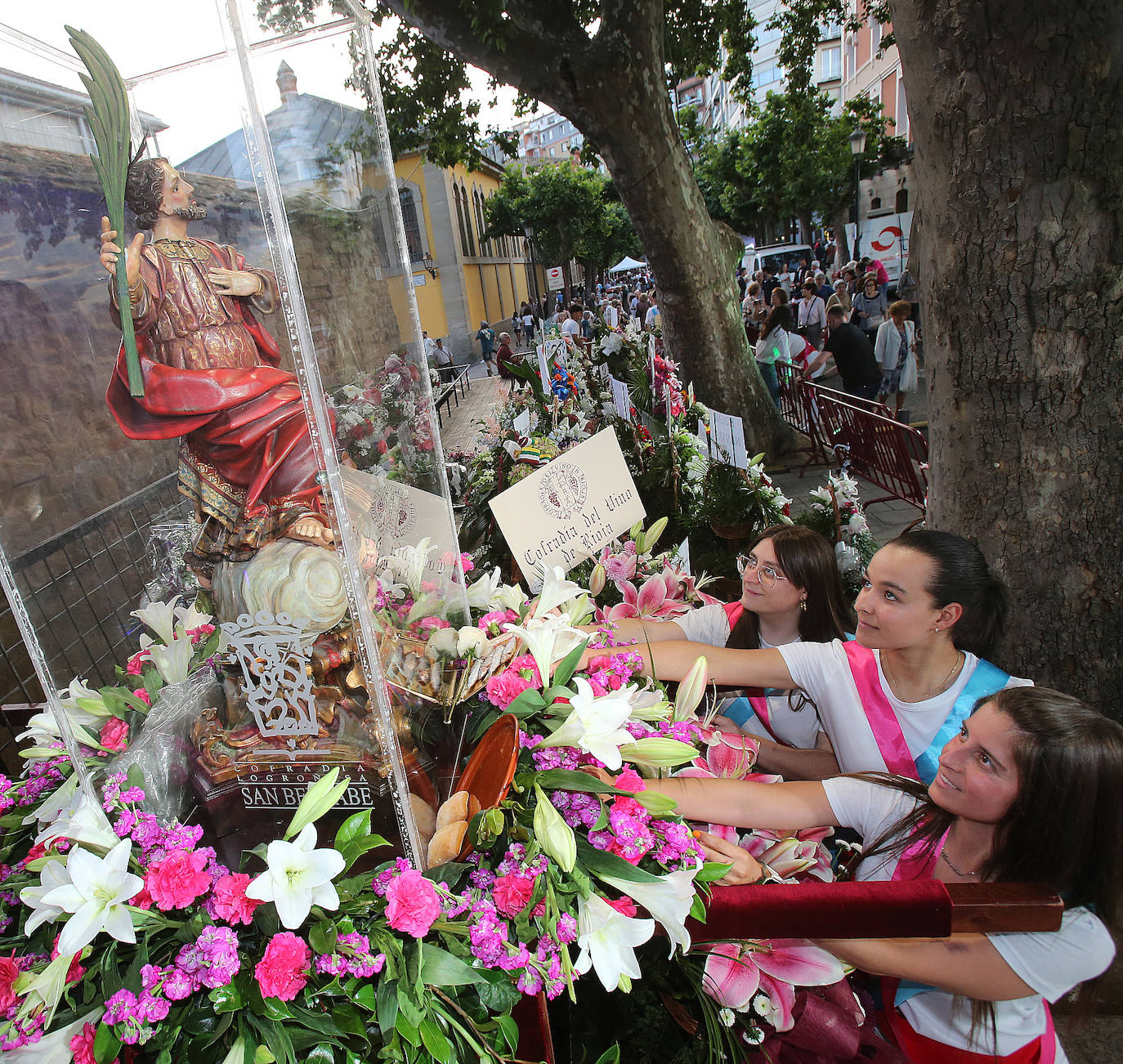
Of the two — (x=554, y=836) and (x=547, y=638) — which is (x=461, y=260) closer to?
(x=547, y=638)

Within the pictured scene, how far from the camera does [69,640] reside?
4.37ft

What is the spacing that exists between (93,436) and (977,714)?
5.52ft

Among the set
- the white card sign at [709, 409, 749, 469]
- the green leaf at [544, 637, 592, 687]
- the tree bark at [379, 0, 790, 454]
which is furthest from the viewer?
the tree bark at [379, 0, 790, 454]

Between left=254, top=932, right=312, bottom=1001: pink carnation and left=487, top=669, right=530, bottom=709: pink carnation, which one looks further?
left=487, top=669, right=530, bottom=709: pink carnation

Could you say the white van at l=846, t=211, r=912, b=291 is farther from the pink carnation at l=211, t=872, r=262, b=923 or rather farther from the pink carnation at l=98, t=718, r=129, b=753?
the pink carnation at l=211, t=872, r=262, b=923

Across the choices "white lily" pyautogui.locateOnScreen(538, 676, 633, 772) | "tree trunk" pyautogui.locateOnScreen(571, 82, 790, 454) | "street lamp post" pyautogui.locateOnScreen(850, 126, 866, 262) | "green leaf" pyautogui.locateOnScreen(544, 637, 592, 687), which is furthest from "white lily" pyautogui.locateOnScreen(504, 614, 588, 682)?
"street lamp post" pyautogui.locateOnScreen(850, 126, 866, 262)

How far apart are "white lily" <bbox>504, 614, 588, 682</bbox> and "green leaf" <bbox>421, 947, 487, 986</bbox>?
526 mm

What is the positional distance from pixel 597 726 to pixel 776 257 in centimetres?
3591

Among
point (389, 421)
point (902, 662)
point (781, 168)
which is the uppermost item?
point (781, 168)

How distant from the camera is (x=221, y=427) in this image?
1124mm

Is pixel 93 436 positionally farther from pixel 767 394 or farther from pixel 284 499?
pixel 767 394

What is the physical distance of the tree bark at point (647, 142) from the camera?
234 inches

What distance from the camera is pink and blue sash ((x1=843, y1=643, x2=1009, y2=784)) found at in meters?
1.85

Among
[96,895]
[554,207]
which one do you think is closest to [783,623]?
[96,895]
